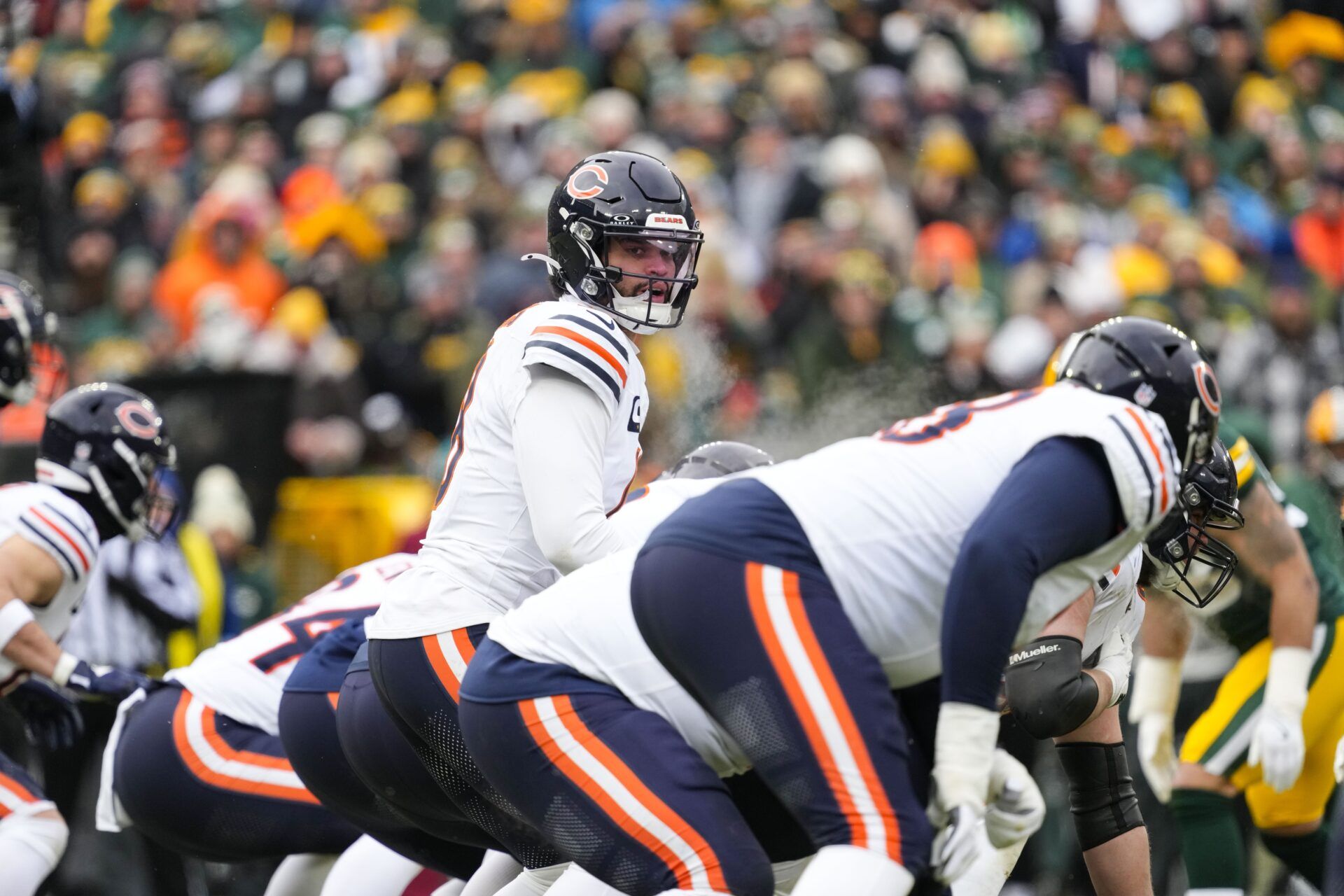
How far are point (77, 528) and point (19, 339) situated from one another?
0.99 m

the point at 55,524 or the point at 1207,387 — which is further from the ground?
the point at 1207,387

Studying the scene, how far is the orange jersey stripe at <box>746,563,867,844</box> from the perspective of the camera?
134 inches

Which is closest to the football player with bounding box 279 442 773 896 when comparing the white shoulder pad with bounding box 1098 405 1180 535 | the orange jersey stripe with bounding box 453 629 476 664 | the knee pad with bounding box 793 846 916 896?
the orange jersey stripe with bounding box 453 629 476 664

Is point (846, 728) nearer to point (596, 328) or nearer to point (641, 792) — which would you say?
point (641, 792)

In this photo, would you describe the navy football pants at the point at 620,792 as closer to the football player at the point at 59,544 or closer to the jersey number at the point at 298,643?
the jersey number at the point at 298,643

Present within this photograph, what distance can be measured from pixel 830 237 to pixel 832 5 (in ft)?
10.1

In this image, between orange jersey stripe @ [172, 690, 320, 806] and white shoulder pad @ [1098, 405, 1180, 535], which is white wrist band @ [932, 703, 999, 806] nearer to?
white shoulder pad @ [1098, 405, 1180, 535]

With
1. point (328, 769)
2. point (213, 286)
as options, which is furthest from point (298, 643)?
point (213, 286)

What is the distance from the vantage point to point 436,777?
13.9 feet

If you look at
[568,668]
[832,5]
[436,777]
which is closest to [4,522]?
[436,777]

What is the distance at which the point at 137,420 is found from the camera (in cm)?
608

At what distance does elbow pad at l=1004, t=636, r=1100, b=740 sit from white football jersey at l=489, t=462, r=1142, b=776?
3.82 feet

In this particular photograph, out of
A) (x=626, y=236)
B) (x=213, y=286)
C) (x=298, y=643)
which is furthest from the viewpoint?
(x=213, y=286)

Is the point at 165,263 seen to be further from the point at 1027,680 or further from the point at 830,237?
the point at 1027,680
